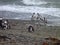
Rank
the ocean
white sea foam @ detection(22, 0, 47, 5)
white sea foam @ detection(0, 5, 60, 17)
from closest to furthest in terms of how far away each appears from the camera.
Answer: the ocean, white sea foam @ detection(0, 5, 60, 17), white sea foam @ detection(22, 0, 47, 5)

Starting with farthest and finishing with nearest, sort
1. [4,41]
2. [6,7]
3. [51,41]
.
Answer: [6,7] → [4,41] → [51,41]

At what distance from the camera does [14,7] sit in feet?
67.9

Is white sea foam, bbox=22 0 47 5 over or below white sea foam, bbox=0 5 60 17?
over

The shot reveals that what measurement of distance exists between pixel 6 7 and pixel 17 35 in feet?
23.8

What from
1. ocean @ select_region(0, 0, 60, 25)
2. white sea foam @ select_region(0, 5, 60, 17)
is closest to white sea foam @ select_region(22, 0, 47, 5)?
ocean @ select_region(0, 0, 60, 25)

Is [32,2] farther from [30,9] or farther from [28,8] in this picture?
[30,9]

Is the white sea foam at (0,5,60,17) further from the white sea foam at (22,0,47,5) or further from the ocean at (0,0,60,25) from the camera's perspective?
the white sea foam at (22,0,47,5)

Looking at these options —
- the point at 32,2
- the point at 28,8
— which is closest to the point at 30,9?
the point at 28,8

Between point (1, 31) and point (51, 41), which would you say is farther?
point (1, 31)

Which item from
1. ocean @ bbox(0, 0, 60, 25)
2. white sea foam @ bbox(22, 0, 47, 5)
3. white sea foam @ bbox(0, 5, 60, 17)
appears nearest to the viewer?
ocean @ bbox(0, 0, 60, 25)

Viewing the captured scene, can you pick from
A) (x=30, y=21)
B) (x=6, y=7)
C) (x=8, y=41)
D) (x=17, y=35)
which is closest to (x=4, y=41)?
(x=8, y=41)

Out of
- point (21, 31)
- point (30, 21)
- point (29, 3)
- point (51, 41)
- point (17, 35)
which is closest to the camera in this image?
point (51, 41)

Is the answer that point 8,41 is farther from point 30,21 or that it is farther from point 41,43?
point 30,21

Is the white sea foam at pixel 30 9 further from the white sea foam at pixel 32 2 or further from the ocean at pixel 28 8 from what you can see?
the white sea foam at pixel 32 2
